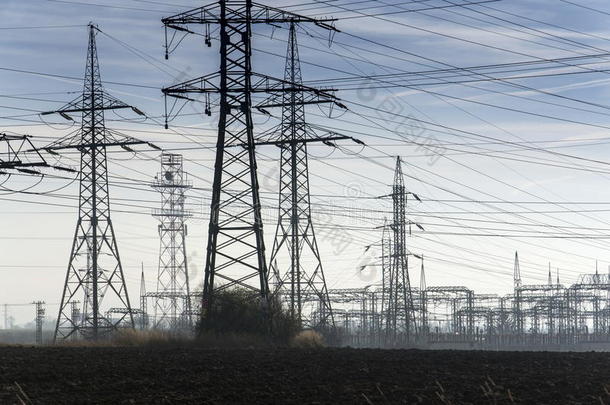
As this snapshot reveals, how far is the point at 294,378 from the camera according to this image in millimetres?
23094

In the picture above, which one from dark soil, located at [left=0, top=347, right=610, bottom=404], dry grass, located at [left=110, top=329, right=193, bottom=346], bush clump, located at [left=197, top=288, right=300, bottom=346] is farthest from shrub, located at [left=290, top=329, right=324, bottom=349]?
dark soil, located at [left=0, top=347, right=610, bottom=404]

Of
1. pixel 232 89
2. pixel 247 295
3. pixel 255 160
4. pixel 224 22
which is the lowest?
pixel 247 295

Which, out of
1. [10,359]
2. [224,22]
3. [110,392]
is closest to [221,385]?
[110,392]

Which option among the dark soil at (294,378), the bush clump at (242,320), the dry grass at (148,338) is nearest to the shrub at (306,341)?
the bush clump at (242,320)

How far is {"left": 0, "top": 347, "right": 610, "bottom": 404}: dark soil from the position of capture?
64.7 feet

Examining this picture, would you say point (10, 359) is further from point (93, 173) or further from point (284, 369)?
point (93, 173)

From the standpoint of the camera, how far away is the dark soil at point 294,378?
19719 millimetres

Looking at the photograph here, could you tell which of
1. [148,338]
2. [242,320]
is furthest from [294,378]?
[148,338]

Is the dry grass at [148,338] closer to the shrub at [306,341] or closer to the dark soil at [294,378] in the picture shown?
the shrub at [306,341]

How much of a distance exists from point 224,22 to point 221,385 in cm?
2089

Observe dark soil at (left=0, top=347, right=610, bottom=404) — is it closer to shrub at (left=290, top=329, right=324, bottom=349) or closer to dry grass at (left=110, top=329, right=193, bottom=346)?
dry grass at (left=110, top=329, right=193, bottom=346)

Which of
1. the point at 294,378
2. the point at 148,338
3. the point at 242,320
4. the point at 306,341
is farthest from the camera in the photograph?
the point at 306,341

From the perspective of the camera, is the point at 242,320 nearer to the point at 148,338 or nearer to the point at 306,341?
the point at 306,341

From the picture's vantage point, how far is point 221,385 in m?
21.6
